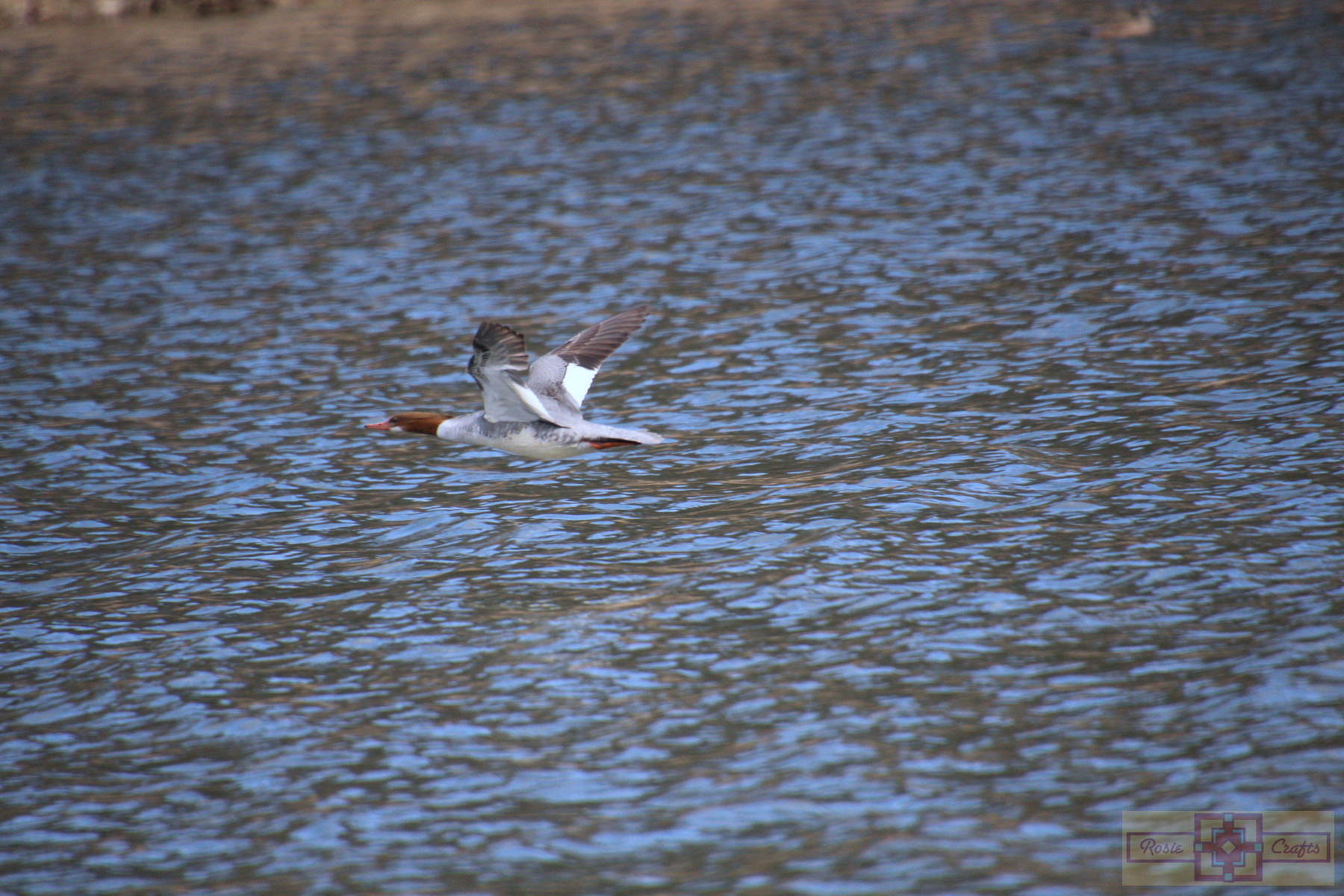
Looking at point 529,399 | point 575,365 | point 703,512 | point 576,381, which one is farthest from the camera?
point 575,365

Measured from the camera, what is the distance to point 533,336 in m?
18.3

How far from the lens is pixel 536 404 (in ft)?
40.2

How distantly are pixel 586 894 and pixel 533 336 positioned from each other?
1177 cm

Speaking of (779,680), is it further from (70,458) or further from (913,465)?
(70,458)

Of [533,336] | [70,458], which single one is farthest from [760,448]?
[70,458]

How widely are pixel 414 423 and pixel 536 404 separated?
1908mm

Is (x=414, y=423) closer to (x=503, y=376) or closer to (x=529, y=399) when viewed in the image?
(x=529, y=399)

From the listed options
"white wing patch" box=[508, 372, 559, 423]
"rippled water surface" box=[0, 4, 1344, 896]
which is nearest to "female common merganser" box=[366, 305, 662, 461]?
"white wing patch" box=[508, 372, 559, 423]
